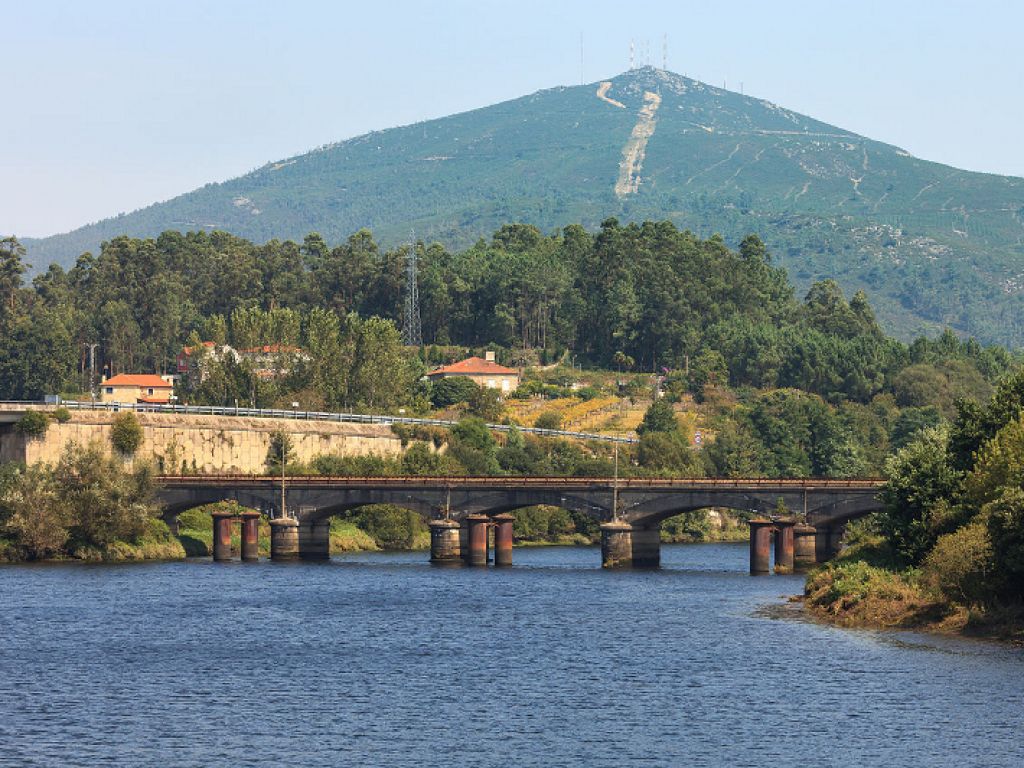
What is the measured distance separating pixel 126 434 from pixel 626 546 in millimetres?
53687

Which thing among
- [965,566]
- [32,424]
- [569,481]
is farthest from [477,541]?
[965,566]

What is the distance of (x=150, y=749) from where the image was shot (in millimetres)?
69250

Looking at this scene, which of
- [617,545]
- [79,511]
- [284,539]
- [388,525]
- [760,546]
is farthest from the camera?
[388,525]

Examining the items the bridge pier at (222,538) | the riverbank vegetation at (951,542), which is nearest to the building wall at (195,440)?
the bridge pier at (222,538)

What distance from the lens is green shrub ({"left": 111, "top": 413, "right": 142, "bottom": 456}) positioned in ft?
579

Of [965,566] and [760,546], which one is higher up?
[965,566]

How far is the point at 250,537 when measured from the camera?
15550 centimetres

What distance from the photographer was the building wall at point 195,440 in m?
172

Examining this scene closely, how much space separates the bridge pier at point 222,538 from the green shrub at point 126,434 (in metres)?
24.8

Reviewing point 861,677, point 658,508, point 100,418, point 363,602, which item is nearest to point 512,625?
point 363,602

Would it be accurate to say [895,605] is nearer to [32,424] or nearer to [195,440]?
[32,424]

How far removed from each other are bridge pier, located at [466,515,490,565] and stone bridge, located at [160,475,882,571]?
8 cm

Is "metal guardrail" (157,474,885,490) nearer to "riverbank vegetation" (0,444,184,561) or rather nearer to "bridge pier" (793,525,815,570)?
"bridge pier" (793,525,815,570)

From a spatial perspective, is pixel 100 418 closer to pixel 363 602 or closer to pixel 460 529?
pixel 460 529
